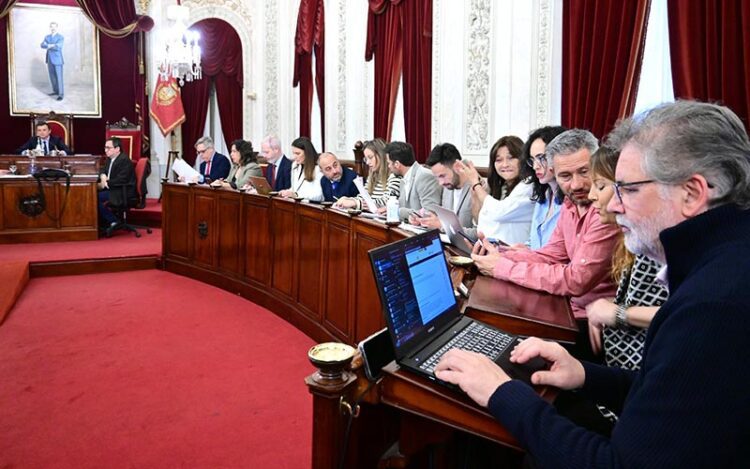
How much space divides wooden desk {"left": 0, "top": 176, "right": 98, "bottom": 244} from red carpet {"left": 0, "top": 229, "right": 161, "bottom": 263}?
0.15 m

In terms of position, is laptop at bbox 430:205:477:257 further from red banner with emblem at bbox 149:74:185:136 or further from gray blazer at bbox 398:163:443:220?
red banner with emblem at bbox 149:74:185:136

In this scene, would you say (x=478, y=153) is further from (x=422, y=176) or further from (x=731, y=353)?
(x=731, y=353)

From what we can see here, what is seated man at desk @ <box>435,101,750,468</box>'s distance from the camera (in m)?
0.83

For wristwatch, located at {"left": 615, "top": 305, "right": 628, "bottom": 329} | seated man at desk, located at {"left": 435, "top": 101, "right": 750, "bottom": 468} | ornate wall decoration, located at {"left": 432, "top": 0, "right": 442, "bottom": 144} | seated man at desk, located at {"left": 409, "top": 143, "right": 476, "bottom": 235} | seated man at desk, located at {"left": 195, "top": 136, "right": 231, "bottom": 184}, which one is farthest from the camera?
seated man at desk, located at {"left": 195, "top": 136, "right": 231, "bottom": 184}

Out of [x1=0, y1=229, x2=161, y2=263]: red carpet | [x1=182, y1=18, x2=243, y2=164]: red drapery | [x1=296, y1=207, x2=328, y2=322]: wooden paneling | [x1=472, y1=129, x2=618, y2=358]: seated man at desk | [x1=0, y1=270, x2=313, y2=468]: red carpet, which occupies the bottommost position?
[x1=0, y1=270, x2=313, y2=468]: red carpet

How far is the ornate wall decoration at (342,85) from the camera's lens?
24.5ft

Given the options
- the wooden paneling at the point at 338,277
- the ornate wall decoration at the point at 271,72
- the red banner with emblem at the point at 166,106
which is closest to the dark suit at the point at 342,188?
the wooden paneling at the point at 338,277

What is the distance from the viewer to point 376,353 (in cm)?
136

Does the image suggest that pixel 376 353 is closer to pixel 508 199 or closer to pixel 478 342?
pixel 478 342

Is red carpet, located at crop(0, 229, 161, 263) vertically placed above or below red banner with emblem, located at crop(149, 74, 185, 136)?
below

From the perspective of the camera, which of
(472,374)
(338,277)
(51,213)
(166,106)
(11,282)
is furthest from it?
(166,106)

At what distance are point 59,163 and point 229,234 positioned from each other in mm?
4244

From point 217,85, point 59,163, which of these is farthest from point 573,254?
point 217,85

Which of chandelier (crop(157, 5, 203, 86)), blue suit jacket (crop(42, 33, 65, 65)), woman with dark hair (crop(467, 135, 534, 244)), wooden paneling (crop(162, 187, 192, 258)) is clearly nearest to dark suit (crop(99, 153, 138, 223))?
chandelier (crop(157, 5, 203, 86))
